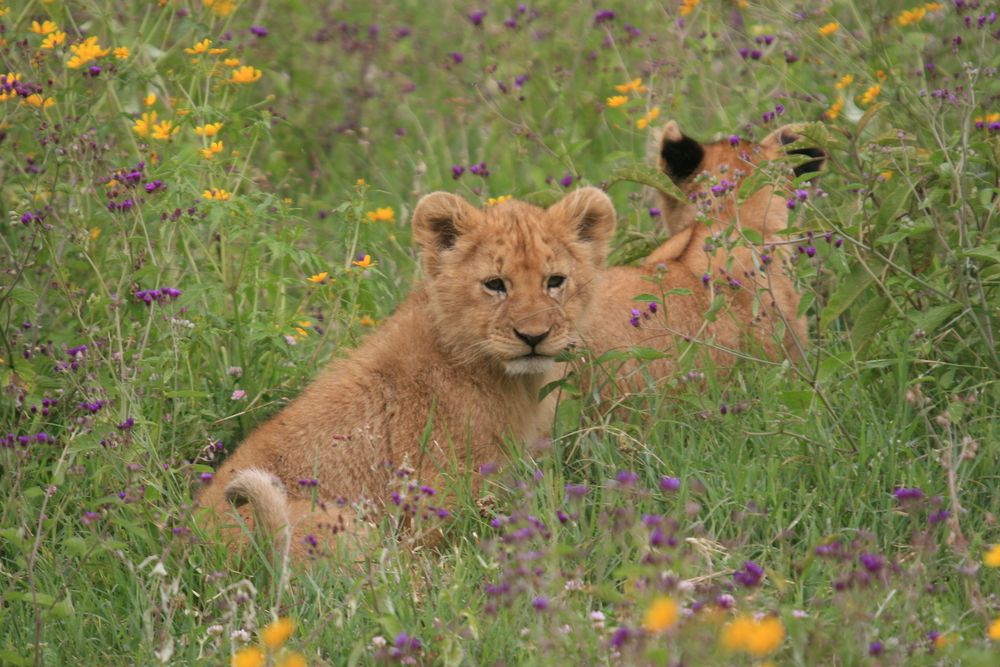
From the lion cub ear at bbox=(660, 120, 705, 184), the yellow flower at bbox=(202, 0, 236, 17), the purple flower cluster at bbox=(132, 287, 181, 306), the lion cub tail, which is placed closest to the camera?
the lion cub tail

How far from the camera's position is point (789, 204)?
455 centimetres

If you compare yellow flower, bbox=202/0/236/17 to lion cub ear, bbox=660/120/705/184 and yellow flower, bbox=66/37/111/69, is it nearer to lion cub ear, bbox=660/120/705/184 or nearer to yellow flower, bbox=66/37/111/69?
yellow flower, bbox=66/37/111/69

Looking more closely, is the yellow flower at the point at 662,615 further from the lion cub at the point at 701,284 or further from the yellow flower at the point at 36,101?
the yellow flower at the point at 36,101

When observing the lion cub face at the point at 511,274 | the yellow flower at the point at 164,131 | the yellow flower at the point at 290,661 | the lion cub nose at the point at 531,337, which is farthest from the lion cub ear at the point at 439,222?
the yellow flower at the point at 290,661

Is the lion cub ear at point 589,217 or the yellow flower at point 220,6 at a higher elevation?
the yellow flower at point 220,6

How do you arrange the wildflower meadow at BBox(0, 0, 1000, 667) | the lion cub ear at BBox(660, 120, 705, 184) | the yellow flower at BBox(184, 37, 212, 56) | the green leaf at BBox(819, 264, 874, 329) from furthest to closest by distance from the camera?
the lion cub ear at BBox(660, 120, 705, 184)
the yellow flower at BBox(184, 37, 212, 56)
the green leaf at BBox(819, 264, 874, 329)
the wildflower meadow at BBox(0, 0, 1000, 667)

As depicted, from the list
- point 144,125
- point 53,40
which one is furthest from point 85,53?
point 144,125

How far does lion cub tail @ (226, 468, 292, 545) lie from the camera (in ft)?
13.9

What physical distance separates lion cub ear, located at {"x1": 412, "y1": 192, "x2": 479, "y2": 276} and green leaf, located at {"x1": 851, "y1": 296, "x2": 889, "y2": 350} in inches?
59.4

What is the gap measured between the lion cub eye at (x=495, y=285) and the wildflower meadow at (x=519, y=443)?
0.42 meters

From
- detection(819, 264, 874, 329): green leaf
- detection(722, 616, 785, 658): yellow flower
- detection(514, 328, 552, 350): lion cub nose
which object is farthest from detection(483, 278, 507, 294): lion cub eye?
detection(722, 616, 785, 658): yellow flower

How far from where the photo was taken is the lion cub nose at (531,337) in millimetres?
4934

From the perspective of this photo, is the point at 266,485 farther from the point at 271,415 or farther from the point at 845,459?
the point at 845,459

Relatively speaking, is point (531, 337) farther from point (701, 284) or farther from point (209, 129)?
point (209, 129)
